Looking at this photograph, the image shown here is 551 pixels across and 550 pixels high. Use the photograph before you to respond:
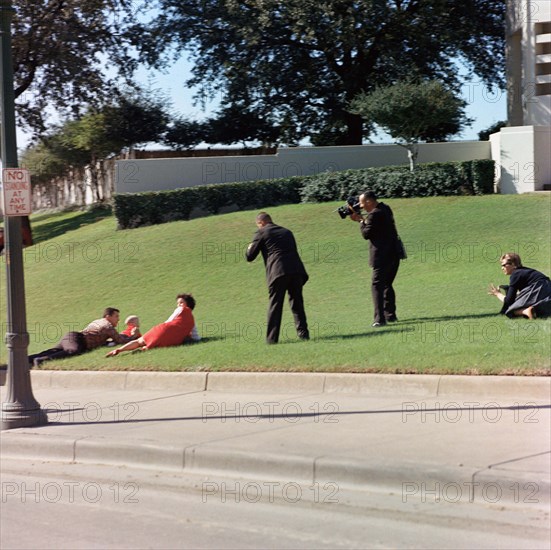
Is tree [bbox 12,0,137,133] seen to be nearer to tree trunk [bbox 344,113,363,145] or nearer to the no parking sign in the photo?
tree trunk [bbox 344,113,363,145]

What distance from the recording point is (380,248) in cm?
1320

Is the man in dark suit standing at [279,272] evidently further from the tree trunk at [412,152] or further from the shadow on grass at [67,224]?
the shadow on grass at [67,224]

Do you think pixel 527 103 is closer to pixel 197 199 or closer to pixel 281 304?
pixel 197 199

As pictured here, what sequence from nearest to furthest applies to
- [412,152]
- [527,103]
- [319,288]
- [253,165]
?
[319,288] < [527,103] < [412,152] < [253,165]

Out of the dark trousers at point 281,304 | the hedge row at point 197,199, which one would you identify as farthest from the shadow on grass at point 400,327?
the hedge row at point 197,199

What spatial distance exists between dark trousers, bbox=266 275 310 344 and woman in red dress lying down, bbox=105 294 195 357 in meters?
1.54

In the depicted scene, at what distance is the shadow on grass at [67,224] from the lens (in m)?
30.9

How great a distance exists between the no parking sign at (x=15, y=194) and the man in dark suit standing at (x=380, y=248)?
5.10 metres

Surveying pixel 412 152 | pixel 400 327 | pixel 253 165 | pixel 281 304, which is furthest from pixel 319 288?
pixel 253 165

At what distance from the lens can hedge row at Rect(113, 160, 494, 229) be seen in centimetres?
2600

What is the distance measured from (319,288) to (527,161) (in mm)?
10052

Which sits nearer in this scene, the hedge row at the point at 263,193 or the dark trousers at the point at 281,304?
the dark trousers at the point at 281,304

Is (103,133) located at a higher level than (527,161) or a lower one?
higher

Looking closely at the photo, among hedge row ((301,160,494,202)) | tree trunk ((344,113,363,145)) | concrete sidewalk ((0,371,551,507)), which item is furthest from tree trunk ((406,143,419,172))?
concrete sidewalk ((0,371,551,507))
